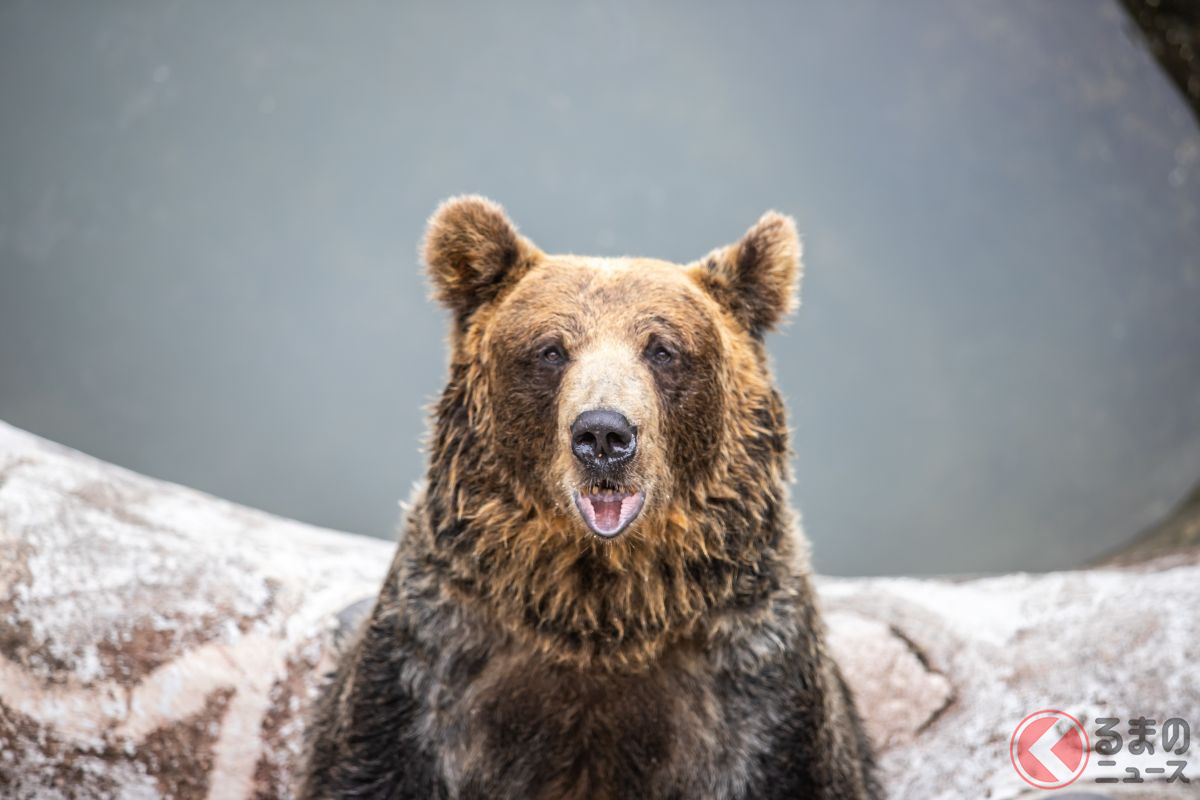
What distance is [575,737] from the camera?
9.44 feet

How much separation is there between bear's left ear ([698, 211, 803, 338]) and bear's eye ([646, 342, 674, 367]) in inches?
15.3

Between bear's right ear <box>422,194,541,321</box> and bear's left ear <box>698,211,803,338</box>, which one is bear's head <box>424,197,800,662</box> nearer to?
bear's right ear <box>422,194,541,321</box>

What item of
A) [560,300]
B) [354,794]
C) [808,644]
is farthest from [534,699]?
[560,300]

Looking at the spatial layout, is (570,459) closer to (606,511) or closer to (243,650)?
(606,511)

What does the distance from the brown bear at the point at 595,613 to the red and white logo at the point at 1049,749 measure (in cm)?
90

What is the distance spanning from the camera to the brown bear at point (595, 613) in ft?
9.38

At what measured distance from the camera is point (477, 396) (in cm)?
302

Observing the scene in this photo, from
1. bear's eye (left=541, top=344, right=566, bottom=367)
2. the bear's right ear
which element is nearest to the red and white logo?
bear's eye (left=541, top=344, right=566, bottom=367)

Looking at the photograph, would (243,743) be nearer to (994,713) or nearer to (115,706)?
(115,706)

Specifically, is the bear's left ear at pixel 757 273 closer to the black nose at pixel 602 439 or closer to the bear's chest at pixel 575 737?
the black nose at pixel 602 439

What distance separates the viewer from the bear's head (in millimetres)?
2822

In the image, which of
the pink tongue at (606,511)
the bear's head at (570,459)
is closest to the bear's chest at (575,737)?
the bear's head at (570,459)

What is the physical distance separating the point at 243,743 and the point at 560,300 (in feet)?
6.42

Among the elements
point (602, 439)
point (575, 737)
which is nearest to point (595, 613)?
Answer: point (575, 737)
